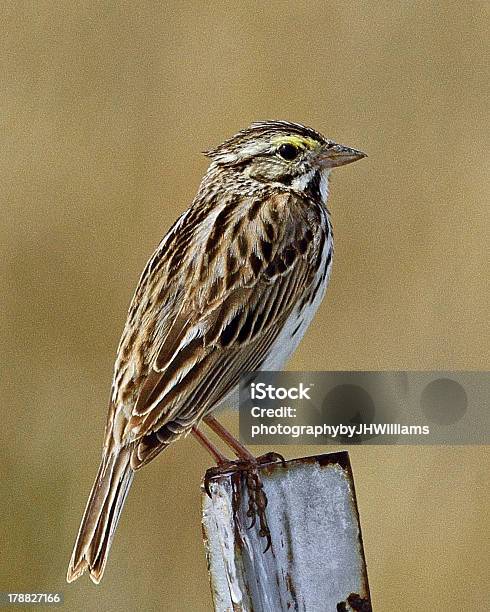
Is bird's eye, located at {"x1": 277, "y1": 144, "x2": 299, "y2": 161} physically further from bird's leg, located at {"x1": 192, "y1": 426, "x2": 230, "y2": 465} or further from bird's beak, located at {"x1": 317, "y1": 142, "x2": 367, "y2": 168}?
bird's leg, located at {"x1": 192, "y1": 426, "x2": 230, "y2": 465}

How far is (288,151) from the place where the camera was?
3.25 metres

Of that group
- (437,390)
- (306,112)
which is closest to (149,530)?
(437,390)

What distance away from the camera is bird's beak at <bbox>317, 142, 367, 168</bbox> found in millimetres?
3275

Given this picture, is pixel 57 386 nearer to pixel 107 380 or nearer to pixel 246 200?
pixel 107 380

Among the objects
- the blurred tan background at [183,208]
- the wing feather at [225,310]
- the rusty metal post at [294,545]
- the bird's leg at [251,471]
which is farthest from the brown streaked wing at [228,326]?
the blurred tan background at [183,208]

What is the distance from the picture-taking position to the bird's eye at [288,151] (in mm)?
3250

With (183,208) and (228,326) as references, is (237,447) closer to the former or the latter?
(228,326)

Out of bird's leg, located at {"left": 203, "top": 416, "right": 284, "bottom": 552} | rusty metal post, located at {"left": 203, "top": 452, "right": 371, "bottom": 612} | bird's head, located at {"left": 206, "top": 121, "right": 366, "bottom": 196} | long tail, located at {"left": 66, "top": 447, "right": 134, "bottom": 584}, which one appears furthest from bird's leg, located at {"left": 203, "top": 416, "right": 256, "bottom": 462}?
bird's head, located at {"left": 206, "top": 121, "right": 366, "bottom": 196}

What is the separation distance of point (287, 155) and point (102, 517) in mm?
1008

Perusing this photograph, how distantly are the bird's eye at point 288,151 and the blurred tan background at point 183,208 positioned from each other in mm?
456

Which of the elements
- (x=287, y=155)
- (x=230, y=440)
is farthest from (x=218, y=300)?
(x=287, y=155)

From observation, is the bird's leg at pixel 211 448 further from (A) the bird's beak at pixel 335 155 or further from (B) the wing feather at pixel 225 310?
(A) the bird's beak at pixel 335 155

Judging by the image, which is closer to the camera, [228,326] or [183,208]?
[228,326]

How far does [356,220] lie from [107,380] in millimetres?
791
